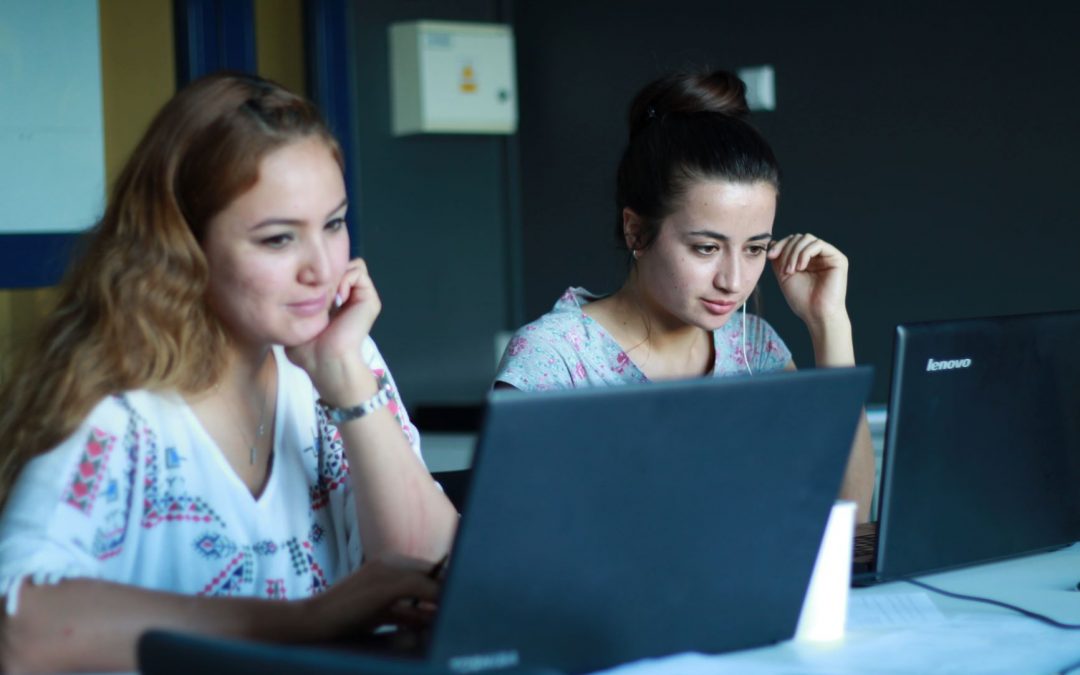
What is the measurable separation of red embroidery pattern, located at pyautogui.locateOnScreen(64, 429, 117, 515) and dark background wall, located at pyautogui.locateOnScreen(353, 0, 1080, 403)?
217 cm

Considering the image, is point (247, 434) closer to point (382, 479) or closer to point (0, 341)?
point (382, 479)

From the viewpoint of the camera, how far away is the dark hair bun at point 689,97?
2.33 m

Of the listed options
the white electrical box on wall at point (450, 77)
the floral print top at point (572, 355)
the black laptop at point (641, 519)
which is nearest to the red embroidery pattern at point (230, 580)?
the black laptop at point (641, 519)

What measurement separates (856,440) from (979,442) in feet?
1.24

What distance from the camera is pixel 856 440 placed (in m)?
1.98

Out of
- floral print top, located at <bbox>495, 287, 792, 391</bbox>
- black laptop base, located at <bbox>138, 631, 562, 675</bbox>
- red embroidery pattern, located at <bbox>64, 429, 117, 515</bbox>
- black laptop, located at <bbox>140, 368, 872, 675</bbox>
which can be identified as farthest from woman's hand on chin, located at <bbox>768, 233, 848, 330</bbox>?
black laptop base, located at <bbox>138, 631, 562, 675</bbox>

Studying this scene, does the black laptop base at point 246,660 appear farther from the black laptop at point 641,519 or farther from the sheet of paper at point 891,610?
the sheet of paper at point 891,610

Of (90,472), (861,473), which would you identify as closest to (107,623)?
(90,472)

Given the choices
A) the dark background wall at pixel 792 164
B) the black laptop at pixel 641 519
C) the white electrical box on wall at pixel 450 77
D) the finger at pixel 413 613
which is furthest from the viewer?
the white electrical box on wall at pixel 450 77

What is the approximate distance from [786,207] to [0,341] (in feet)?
6.48

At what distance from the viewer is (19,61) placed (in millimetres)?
2904

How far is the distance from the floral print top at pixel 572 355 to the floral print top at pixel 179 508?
429 mm

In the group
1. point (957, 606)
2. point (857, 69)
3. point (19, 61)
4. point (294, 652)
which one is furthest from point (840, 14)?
point (294, 652)

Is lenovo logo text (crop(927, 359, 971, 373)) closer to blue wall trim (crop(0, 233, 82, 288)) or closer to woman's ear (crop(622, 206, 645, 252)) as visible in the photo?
woman's ear (crop(622, 206, 645, 252))
